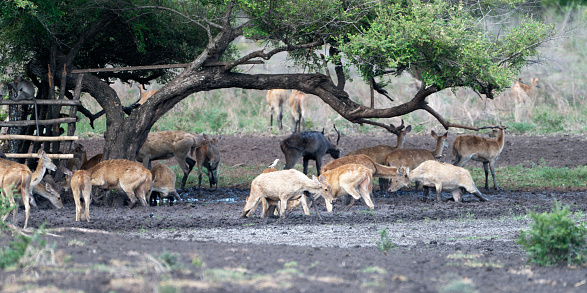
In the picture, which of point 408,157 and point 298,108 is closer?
point 408,157

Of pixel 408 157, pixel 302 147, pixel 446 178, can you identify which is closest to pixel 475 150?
pixel 408 157

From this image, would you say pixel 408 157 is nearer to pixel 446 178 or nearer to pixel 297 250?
pixel 446 178

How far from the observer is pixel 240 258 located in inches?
255

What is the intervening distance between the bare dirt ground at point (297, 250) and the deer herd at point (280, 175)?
37cm

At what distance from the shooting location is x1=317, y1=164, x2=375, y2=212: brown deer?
459 inches

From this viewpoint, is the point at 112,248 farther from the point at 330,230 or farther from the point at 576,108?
the point at 576,108

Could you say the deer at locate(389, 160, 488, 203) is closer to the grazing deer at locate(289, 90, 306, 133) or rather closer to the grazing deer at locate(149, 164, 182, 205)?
the grazing deer at locate(149, 164, 182, 205)

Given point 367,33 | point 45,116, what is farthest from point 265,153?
point 367,33

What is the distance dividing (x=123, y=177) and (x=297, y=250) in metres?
6.08

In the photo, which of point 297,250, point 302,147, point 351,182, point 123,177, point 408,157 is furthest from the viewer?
point 302,147

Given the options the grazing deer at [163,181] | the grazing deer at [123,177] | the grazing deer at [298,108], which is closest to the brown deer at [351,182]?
the grazing deer at [163,181]

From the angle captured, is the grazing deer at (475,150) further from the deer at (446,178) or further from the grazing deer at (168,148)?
the grazing deer at (168,148)

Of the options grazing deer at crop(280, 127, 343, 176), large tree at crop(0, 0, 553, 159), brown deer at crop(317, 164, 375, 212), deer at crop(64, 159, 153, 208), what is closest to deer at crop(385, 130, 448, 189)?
large tree at crop(0, 0, 553, 159)

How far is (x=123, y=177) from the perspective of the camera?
12.3m
